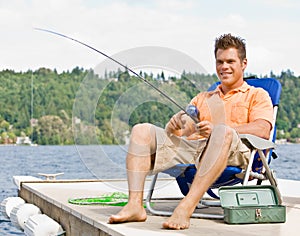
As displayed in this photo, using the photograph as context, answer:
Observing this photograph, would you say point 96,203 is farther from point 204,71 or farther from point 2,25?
point 2,25

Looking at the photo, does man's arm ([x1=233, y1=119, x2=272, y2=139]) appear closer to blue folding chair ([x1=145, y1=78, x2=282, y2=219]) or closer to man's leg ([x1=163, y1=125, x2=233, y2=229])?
blue folding chair ([x1=145, y1=78, x2=282, y2=219])

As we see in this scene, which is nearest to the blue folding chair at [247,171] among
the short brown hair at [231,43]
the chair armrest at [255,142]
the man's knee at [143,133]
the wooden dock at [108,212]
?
the chair armrest at [255,142]

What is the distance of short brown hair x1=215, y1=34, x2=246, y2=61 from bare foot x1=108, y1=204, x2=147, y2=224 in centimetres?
98

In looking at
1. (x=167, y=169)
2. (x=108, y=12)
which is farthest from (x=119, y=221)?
(x=108, y=12)

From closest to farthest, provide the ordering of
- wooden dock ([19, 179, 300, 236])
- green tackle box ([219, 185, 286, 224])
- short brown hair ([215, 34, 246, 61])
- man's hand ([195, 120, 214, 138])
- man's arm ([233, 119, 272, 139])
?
wooden dock ([19, 179, 300, 236]) < man's hand ([195, 120, 214, 138]) < green tackle box ([219, 185, 286, 224]) < man's arm ([233, 119, 272, 139]) < short brown hair ([215, 34, 246, 61])

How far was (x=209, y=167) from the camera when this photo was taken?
10.5ft

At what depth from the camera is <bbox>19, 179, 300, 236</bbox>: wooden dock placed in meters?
3.13

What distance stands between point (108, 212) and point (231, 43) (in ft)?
3.83

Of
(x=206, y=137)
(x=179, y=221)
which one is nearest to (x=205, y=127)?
(x=206, y=137)

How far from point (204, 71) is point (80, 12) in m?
34.4

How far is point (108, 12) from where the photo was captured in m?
34.6

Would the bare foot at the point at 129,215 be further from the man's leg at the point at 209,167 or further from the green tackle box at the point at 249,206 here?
the green tackle box at the point at 249,206

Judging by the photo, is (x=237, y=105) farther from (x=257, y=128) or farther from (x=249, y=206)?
(x=249, y=206)

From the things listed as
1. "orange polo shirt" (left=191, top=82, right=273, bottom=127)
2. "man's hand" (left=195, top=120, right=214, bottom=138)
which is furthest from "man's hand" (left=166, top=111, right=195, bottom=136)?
"man's hand" (left=195, top=120, right=214, bottom=138)
